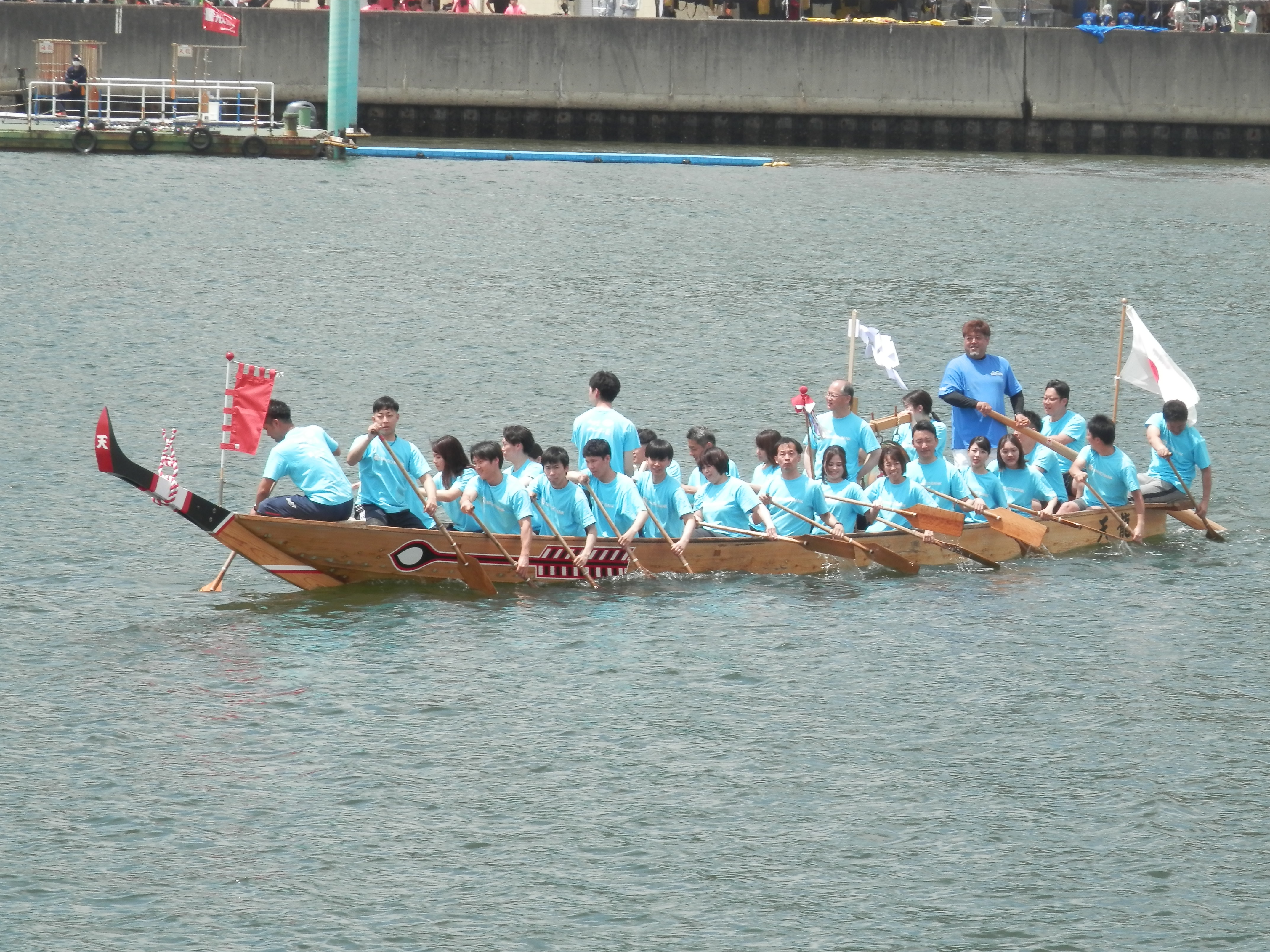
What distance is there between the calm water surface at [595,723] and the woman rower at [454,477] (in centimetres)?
70

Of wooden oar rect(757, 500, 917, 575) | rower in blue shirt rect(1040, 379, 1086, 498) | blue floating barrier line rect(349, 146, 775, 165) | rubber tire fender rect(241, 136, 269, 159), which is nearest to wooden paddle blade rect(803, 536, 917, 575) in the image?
wooden oar rect(757, 500, 917, 575)

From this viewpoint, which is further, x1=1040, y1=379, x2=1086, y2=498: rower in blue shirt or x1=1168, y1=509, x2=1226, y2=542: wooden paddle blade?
x1=1168, y1=509, x2=1226, y2=542: wooden paddle blade

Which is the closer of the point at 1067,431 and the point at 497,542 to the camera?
the point at 497,542

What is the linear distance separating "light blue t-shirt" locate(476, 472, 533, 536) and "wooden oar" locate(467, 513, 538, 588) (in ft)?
0.15

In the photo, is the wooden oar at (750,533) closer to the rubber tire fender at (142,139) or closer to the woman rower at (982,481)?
the woman rower at (982,481)

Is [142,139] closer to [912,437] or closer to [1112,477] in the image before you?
[912,437]

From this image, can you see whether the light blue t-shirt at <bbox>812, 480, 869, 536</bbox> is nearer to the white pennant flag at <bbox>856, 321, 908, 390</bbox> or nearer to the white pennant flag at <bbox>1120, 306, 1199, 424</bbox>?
the white pennant flag at <bbox>856, 321, 908, 390</bbox>

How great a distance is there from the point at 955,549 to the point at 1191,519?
3.25m

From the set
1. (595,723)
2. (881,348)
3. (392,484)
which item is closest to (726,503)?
(392,484)

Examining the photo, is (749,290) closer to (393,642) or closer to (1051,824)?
(393,642)

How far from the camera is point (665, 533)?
15789 mm

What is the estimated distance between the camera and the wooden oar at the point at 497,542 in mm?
15062

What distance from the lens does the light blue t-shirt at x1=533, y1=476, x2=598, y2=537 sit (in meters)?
15.3

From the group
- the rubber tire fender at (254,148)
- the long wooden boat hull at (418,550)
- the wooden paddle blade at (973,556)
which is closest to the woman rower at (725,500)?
the long wooden boat hull at (418,550)
